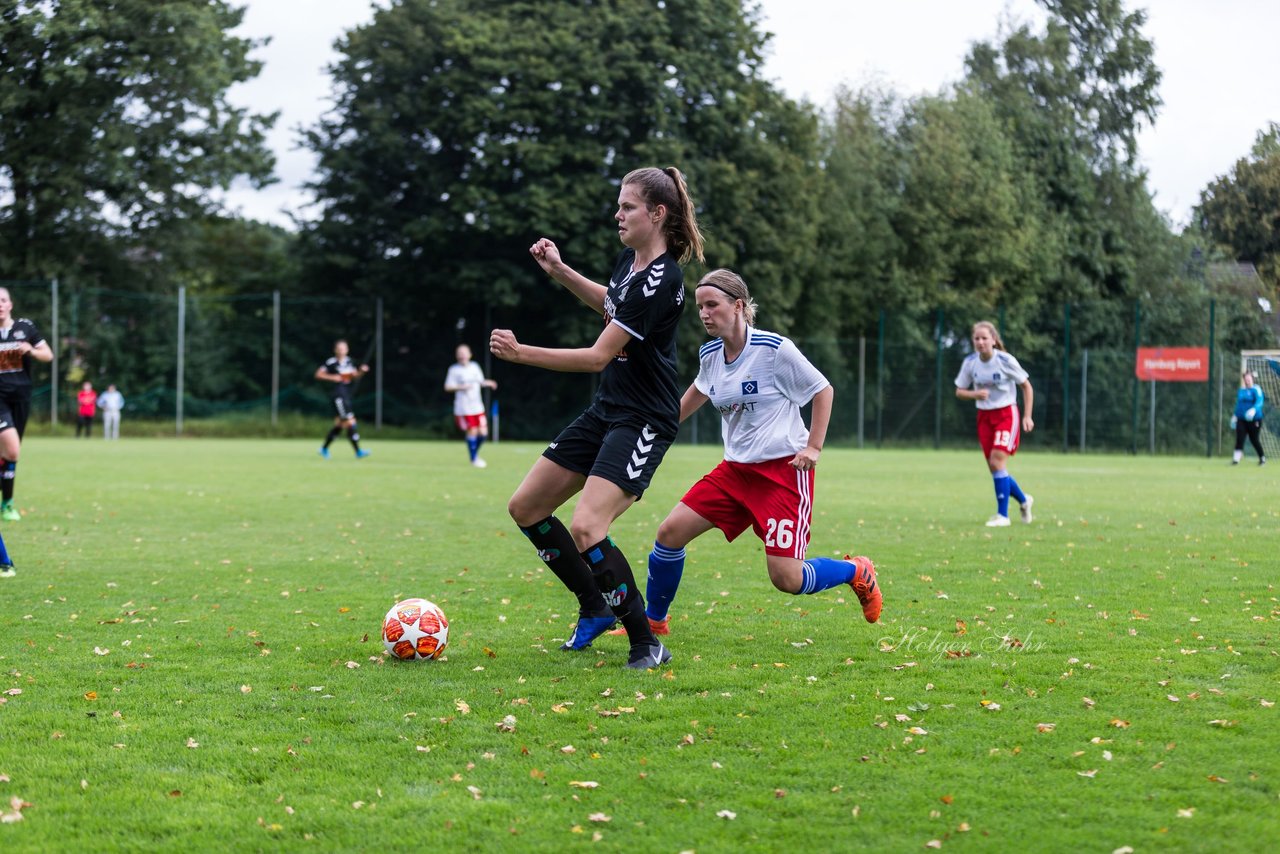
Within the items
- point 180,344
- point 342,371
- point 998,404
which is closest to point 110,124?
point 180,344

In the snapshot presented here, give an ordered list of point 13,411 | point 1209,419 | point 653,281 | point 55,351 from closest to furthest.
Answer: point 653,281 → point 13,411 → point 1209,419 → point 55,351

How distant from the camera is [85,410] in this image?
36500 millimetres

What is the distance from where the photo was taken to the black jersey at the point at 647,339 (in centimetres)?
555

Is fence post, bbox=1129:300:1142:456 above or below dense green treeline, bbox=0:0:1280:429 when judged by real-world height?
below

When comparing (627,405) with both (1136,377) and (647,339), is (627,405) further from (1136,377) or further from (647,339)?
(1136,377)

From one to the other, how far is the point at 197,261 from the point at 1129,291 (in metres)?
32.5

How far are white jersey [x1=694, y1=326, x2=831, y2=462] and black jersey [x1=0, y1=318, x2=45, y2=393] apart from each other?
7269 millimetres

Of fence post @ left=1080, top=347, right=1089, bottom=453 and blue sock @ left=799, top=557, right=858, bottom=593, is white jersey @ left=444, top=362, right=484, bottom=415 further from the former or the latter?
fence post @ left=1080, top=347, right=1089, bottom=453

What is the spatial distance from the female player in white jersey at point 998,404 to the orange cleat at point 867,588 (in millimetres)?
6441

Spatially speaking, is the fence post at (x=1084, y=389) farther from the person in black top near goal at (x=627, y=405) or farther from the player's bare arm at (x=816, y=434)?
the person in black top near goal at (x=627, y=405)

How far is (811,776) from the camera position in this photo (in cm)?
417

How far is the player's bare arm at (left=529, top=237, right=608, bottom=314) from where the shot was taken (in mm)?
5832

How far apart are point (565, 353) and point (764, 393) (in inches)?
55.5

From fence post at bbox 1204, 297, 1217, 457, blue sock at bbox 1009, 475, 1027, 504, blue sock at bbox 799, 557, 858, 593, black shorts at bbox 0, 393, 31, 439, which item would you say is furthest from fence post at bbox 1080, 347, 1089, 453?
blue sock at bbox 799, 557, 858, 593
